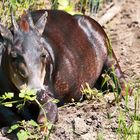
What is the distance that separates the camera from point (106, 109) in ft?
20.3

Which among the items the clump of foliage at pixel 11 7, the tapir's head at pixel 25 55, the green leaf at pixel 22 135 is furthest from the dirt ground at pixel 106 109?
the clump of foliage at pixel 11 7

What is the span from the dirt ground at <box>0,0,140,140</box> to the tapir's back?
0.26 m

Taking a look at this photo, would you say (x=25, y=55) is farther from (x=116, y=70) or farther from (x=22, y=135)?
(x=116, y=70)

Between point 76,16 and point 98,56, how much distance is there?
504 mm

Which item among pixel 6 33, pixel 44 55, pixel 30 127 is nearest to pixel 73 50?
pixel 44 55

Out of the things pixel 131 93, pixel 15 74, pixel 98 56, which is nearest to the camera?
pixel 15 74

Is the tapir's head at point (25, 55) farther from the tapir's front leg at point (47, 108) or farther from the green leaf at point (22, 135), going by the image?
the green leaf at point (22, 135)

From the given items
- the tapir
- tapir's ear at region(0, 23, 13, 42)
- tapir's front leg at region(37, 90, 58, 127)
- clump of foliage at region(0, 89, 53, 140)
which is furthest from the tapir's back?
clump of foliage at region(0, 89, 53, 140)

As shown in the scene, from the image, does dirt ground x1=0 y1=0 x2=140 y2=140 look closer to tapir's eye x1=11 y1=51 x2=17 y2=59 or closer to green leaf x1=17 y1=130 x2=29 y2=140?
green leaf x1=17 y1=130 x2=29 y2=140

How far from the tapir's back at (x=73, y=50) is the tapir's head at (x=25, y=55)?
0.55m

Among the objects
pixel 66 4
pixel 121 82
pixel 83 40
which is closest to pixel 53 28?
pixel 83 40

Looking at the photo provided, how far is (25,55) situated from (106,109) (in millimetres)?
912

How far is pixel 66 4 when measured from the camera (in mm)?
8266

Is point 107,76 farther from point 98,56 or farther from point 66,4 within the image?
point 66,4
